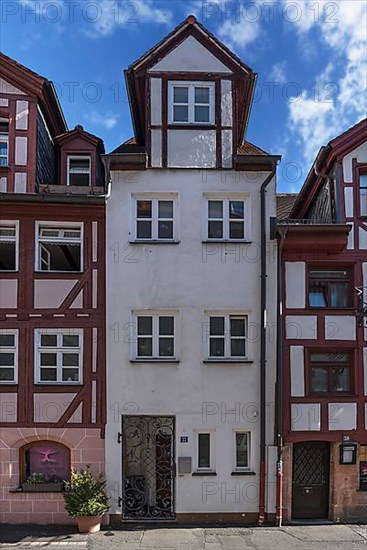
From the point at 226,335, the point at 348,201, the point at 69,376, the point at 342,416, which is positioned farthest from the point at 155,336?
the point at 348,201

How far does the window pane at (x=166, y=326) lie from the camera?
1320 centimetres

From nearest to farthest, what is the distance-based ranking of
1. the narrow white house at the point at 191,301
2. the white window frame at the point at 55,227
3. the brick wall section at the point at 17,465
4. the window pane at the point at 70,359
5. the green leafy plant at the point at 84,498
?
1. the green leafy plant at the point at 84,498
2. the brick wall section at the point at 17,465
3. the narrow white house at the point at 191,301
4. the window pane at the point at 70,359
5. the white window frame at the point at 55,227

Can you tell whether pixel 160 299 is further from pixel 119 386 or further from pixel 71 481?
pixel 71 481

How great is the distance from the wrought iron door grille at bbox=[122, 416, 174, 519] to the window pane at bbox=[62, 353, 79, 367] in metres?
1.96

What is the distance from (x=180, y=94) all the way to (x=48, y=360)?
A: 8.06 metres

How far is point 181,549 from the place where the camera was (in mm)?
10992

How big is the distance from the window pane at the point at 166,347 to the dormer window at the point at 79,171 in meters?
5.72

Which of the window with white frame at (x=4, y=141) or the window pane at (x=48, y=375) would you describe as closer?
the window pane at (x=48, y=375)

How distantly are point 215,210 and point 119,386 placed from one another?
5.38 metres

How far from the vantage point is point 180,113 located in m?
13.6

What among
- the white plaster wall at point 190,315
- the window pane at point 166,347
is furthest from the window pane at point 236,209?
the window pane at point 166,347

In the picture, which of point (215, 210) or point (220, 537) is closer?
point (220, 537)

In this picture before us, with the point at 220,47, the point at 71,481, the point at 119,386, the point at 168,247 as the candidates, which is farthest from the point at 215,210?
the point at 71,481

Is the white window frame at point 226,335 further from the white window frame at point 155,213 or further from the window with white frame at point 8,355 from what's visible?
the window with white frame at point 8,355
